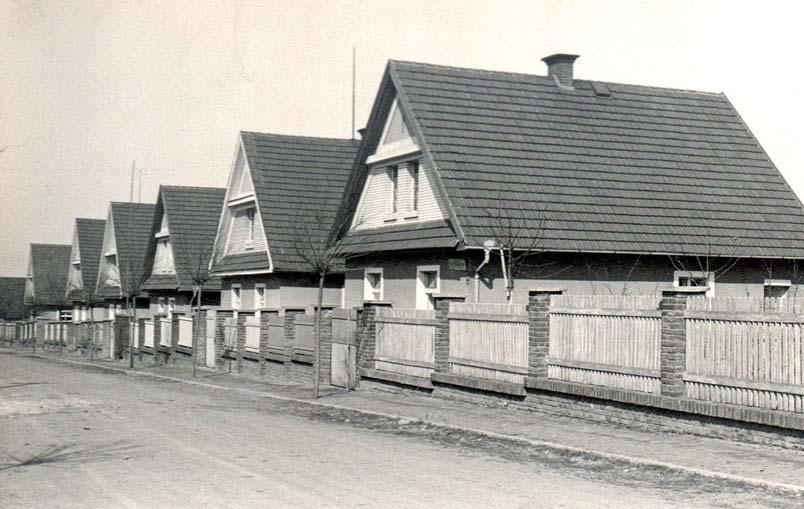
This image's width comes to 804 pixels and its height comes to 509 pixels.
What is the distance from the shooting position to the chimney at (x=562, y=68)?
88.4ft

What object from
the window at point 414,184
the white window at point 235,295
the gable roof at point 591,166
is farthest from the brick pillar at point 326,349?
the white window at point 235,295

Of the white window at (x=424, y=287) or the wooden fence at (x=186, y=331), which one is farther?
the wooden fence at (x=186, y=331)

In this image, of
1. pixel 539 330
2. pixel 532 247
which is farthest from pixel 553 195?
pixel 539 330

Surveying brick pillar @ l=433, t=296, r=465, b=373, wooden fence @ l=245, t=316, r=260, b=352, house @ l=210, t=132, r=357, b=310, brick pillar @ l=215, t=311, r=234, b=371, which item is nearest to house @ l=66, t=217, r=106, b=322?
house @ l=210, t=132, r=357, b=310

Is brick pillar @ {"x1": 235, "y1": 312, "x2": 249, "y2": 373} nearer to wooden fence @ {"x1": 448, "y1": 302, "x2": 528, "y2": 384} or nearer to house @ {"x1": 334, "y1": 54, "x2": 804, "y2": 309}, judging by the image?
house @ {"x1": 334, "y1": 54, "x2": 804, "y2": 309}

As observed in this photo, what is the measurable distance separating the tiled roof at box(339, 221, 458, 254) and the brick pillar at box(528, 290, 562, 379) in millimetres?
5133

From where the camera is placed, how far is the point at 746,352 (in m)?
12.3

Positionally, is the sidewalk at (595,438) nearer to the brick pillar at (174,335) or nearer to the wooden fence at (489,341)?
the wooden fence at (489,341)

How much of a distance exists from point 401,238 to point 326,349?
3097 millimetres

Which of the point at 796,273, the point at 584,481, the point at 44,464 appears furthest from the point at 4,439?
the point at 796,273

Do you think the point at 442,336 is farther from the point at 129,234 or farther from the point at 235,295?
the point at 129,234

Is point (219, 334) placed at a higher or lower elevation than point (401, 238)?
lower

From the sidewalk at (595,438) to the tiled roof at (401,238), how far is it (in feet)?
11.4

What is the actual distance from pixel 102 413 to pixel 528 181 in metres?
10.4
